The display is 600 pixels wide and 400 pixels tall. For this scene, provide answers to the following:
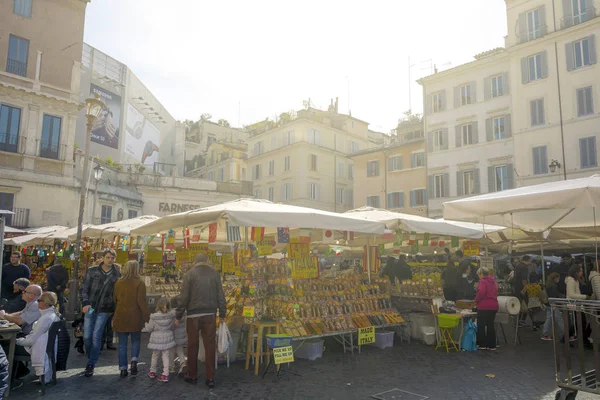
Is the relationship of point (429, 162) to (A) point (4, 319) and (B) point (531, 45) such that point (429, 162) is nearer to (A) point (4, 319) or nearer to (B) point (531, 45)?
(B) point (531, 45)

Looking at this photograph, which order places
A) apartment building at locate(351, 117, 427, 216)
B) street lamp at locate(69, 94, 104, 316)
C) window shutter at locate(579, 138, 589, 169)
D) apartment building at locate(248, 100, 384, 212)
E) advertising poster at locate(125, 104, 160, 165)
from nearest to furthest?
street lamp at locate(69, 94, 104, 316) < window shutter at locate(579, 138, 589, 169) < apartment building at locate(351, 117, 427, 216) < advertising poster at locate(125, 104, 160, 165) < apartment building at locate(248, 100, 384, 212)

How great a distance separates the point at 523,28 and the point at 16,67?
28.3m

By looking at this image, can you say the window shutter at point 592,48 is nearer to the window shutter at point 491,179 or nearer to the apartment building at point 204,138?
the window shutter at point 491,179

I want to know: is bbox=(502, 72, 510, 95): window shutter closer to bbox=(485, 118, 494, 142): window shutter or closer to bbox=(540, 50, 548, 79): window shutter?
bbox=(485, 118, 494, 142): window shutter

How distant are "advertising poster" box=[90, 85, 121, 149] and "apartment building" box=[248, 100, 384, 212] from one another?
522 inches

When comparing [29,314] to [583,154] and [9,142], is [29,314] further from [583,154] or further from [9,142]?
[583,154]

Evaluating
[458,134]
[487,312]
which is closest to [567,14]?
[458,134]

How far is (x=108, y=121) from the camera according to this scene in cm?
3606

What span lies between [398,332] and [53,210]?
65.3ft

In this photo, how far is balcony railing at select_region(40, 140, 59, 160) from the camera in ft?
75.7

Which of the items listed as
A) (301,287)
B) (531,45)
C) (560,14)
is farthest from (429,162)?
(301,287)

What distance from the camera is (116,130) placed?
37219 millimetres

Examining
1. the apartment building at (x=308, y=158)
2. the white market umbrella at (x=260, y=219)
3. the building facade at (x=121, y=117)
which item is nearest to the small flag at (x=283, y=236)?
the white market umbrella at (x=260, y=219)

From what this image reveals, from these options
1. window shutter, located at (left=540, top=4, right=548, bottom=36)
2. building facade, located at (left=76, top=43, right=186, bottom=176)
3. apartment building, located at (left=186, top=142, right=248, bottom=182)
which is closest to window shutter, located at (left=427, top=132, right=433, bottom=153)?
window shutter, located at (left=540, top=4, right=548, bottom=36)
